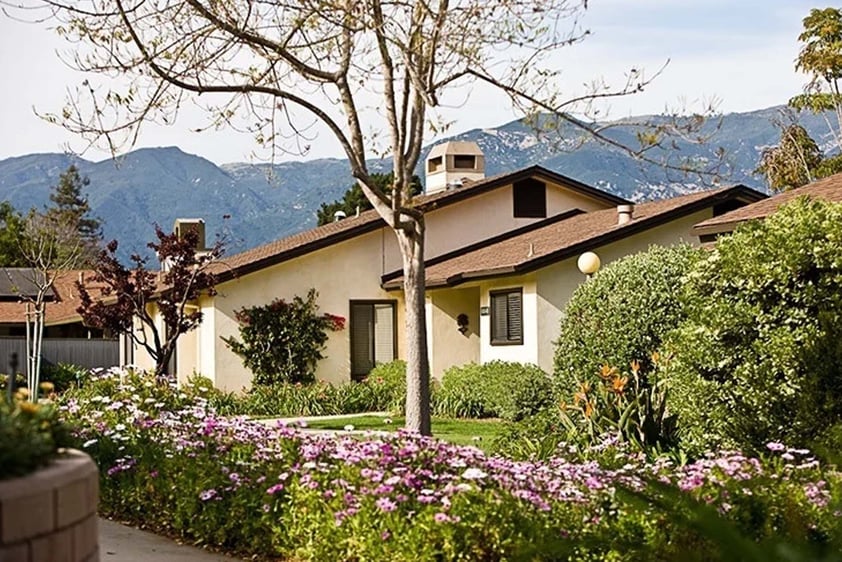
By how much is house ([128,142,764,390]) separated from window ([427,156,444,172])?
17.1 feet

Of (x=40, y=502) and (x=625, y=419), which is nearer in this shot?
(x=40, y=502)

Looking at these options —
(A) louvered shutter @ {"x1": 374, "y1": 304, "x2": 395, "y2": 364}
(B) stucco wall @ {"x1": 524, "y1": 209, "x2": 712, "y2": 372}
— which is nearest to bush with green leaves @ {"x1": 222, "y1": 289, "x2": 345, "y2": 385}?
(A) louvered shutter @ {"x1": 374, "y1": 304, "x2": 395, "y2": 364}

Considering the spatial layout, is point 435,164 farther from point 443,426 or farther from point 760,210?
point 760,210

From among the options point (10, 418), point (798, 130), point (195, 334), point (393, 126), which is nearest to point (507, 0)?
point (393, 126)

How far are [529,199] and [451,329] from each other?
4.71 meters

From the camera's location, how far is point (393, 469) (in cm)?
868

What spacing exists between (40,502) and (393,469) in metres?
4.72

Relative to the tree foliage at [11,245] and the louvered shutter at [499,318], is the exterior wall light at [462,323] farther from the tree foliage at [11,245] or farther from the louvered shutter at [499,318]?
the tree foliage at [11,245]

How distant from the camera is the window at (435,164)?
117 feet

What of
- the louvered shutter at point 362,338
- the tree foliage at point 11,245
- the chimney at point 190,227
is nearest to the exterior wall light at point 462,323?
the louvered shutter at point 362,338

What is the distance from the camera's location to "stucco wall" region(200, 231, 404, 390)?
27734 mm

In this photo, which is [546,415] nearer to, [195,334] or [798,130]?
[195,334]

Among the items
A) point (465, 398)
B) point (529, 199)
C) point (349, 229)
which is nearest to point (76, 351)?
point (349, 229)

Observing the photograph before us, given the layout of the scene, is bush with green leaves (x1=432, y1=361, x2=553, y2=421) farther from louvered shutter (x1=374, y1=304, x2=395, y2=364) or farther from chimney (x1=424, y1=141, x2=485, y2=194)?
chimney (x1=424, y1=141, x2=485, y2=194)
